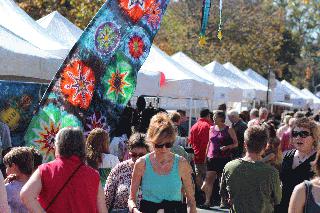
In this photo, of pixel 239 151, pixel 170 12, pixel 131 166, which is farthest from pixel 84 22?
pixel 170 12

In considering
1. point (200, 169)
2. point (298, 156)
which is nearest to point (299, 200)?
point (298, 156)

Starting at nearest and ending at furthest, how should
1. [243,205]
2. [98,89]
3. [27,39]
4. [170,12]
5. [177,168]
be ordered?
[177,168]
[243,205]
[98,89]
[27,39]
[170,12]

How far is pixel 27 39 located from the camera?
10109 mm

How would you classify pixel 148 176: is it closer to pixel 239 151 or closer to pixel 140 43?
pixel 140 43

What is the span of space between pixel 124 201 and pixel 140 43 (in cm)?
226

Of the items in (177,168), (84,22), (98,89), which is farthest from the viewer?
(84,22)

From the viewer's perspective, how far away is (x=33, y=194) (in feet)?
16.2

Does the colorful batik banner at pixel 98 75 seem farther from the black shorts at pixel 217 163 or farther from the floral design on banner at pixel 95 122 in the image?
the black shorts at pixel 217 163

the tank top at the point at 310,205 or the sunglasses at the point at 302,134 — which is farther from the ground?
the sunglasses at the point at 302,134

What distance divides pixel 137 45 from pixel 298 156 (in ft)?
7.69

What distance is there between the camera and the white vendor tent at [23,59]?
8305mm

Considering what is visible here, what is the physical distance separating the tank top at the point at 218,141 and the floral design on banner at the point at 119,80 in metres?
4.75

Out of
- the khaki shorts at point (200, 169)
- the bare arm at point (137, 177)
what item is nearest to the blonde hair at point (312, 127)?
the bare arm at point (137, 177)

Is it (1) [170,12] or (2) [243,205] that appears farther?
(1) [170,12]
